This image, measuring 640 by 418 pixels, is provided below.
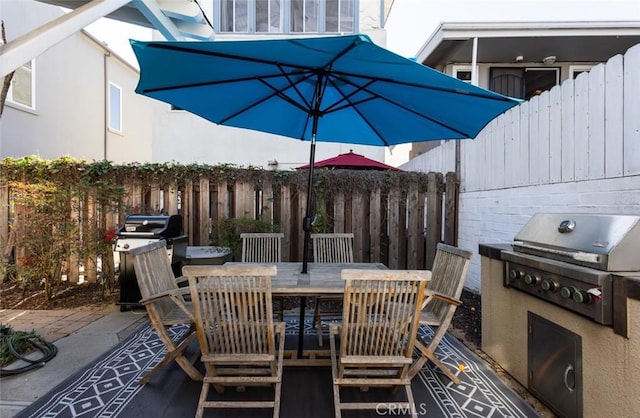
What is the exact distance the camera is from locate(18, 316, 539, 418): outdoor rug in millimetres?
2111

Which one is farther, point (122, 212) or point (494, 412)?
point (122, 212)

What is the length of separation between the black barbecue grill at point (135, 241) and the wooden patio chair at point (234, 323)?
1.98 m

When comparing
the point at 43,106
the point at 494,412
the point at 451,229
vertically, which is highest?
the point at 43,106

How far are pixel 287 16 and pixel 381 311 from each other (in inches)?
303

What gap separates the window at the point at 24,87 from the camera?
6.42 meters

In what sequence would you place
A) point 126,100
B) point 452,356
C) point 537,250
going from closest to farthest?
point 537,250
point 452,356
point 126,100

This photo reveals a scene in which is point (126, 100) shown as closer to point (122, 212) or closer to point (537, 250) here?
point (122, 212)

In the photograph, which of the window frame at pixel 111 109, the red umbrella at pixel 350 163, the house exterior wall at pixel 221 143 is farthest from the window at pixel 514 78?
the window frame at pixel 111 109

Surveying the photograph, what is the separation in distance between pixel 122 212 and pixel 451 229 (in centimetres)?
471

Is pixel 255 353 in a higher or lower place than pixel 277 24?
lower

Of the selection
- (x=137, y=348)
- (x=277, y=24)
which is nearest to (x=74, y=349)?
(x=137, y=348)

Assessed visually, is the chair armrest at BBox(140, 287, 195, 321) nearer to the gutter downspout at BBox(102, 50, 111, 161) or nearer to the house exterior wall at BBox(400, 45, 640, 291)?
the house exterior wall at BBox(400, 45, 640, 291)

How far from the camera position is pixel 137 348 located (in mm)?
2988

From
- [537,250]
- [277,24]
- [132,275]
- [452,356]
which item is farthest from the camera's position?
[277,24]
